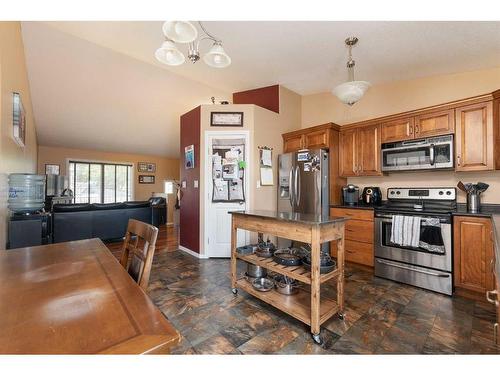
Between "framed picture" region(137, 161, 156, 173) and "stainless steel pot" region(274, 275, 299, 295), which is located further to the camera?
"framed picture" region(137, 161, 156, 173)

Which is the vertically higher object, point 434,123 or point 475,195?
point 434,123

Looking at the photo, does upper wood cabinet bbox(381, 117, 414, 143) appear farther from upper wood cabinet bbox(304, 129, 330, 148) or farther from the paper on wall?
A: the paper on wall

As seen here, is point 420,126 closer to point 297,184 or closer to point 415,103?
point 415,103

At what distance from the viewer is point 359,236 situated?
9.92 ft

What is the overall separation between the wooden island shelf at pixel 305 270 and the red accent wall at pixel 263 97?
8.15ft

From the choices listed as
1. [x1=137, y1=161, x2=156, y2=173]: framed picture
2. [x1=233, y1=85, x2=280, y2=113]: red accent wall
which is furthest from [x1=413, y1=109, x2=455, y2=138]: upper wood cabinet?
[x1=137, y1=161, x2=156, y2=173]: framed picture

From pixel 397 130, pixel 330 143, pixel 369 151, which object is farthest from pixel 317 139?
pixel 397 130

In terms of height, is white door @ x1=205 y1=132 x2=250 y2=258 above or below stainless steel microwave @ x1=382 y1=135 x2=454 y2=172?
below

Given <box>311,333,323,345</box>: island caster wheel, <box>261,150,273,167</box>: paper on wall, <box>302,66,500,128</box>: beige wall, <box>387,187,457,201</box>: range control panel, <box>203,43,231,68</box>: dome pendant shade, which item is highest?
<box>302,66,500,128</box>: beige wall

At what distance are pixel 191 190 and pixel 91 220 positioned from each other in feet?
6.82

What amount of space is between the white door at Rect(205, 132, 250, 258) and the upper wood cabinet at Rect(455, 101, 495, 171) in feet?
8.55

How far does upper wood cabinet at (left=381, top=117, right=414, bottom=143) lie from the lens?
2.91 metres

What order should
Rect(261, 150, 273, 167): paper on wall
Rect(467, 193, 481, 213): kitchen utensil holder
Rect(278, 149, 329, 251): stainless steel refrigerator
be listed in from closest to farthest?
1. Rect(467, 193, 481, 213): kitchen utensil holder
2. Rect(278, 149, 329, 251): stainless steel refrigerator
3. Rect(261, 150, 273, 167): paper on wall

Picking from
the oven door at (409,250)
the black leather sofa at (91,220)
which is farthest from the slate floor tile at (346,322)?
the black leather sofa at (91,220)
